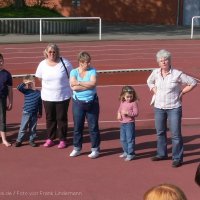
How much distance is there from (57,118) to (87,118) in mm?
734

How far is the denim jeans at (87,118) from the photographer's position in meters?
8.68

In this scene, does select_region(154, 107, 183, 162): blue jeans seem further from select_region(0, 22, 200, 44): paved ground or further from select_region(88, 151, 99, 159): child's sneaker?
select_region(0, 22, 200, 44): paved ground

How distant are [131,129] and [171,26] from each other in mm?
25923

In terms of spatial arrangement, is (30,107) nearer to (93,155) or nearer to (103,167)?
(93,155)

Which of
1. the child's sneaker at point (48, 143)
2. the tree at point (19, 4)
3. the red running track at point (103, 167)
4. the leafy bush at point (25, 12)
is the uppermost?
the tree at point (19, 4)

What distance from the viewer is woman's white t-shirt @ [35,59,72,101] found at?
8.98 metres

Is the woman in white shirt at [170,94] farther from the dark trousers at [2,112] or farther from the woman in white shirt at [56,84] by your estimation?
the dark trousers at [2,112]

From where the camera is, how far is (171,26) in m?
33.9

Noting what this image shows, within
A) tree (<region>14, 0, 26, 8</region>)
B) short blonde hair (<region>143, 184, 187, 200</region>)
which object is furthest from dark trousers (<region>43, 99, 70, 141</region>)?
tree (<region>14, 0, 26, 8</region>)

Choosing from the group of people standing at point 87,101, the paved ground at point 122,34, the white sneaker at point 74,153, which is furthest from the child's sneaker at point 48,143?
the paved ground at point 122,34

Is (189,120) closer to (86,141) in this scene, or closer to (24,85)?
(86,141)

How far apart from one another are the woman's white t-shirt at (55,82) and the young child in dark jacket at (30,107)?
0.97ft

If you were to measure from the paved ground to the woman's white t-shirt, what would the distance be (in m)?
15.2

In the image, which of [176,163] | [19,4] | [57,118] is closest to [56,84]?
[57,118]
